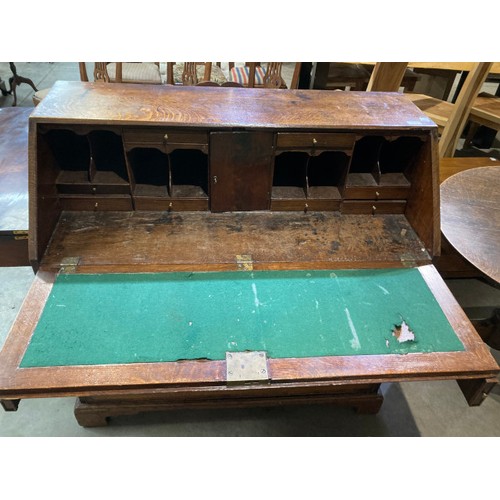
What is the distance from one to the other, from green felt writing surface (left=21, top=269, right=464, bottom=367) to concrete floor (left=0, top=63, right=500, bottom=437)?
2.92 feet

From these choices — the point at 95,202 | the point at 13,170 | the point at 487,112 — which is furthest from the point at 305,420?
the point at 487,112

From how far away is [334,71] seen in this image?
12.3 feet

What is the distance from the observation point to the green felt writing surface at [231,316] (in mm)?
1197

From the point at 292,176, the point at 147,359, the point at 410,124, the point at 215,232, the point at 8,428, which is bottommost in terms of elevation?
the point at 8,428

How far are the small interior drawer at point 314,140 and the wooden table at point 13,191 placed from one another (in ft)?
3.64

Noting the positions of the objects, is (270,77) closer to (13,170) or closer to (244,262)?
(13,170)

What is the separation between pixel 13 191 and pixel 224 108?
1.06 metres

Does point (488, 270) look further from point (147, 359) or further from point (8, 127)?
point (8, 127)

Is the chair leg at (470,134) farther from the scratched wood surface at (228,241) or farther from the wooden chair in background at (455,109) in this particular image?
the scratched wood surface at (228,241)

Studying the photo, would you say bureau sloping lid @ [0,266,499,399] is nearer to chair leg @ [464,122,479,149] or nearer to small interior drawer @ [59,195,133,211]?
small interior drawer @ [59,195,133,211]

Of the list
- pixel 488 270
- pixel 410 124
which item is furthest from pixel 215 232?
pixel 488 270

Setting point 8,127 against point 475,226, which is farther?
point 8,127

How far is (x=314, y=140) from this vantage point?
1.51m

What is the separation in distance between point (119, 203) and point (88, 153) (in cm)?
28
